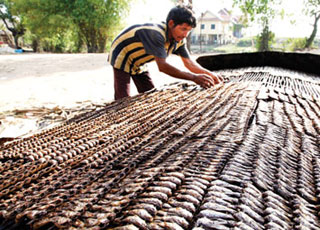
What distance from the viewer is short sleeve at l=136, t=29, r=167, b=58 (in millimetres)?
2204

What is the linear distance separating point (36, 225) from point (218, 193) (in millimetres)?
494

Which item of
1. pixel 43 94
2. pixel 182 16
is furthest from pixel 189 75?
pixel 43 94

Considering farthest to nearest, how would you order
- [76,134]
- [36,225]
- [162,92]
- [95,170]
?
[162,92]
[76,134]
[95,170]
[36,225]

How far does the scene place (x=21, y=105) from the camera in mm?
3836

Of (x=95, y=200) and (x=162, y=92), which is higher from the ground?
(x=162, y=92)

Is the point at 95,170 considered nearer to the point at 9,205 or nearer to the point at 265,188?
the point at 9,205

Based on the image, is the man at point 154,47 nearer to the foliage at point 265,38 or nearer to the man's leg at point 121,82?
the man's leg at point 121,82

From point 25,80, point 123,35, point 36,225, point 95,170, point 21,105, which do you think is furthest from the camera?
point 25,80

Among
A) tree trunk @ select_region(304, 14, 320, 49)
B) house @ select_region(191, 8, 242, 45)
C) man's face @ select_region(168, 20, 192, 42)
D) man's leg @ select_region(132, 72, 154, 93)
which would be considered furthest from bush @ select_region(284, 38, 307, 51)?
man's face @ select_region(168, 20, 192, 42)

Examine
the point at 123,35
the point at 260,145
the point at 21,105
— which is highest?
the point at 123,35

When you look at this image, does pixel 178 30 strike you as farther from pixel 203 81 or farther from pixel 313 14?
pixel 313 14

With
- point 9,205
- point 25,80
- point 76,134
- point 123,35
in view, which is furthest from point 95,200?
point 25,80

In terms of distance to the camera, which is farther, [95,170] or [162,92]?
[162,92]

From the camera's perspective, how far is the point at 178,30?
2285 mm
